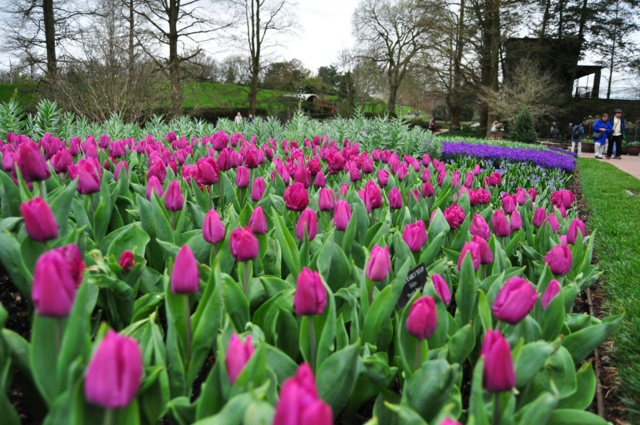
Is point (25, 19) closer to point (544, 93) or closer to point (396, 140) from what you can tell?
point (396, 140)

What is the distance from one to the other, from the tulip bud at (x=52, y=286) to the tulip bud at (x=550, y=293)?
46.9 inches

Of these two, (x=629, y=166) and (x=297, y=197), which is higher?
(x=297, y=197)

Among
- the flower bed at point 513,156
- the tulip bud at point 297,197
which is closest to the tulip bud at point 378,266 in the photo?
the tulip bud at point 297,197

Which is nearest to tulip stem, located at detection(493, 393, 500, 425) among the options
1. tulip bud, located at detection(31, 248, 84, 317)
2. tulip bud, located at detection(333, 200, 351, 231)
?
tulip bud, located at detection(31, 248, 84, 317)

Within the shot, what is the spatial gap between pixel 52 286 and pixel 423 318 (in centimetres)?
70

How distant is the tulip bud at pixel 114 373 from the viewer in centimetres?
62

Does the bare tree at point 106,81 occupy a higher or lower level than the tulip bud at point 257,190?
higher

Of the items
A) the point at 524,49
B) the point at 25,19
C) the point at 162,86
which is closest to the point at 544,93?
the point at 524,49

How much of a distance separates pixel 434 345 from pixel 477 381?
1.48ft

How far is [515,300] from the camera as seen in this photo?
108cm

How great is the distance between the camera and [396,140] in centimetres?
693

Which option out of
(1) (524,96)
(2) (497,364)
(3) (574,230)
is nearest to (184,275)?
(2) (497,364)

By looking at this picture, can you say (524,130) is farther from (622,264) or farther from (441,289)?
(441,289)

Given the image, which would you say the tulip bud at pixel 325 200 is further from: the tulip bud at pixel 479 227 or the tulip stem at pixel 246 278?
the tulip stem at pixel 246 278
